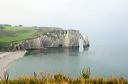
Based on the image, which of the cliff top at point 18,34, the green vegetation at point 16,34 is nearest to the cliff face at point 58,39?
the cliff top at point 18,34

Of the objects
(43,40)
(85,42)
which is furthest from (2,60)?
(85,42)

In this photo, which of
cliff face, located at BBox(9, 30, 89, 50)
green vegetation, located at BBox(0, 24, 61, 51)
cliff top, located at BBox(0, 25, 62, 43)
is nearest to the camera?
green vegetation, located at BBox(0, 24, 61, 51)

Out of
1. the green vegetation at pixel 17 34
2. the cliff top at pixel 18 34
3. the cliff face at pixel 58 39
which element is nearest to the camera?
Answer: the green vegetation at pixel 17 34

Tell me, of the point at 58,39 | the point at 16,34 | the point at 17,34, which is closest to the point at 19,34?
the point at 17,34

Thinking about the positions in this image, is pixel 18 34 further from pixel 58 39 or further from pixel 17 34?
pixel 58 39

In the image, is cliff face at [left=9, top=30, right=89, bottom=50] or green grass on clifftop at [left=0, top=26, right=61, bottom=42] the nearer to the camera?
green grass on clifftop at [left=0, top=26, right=61, bottom=42]

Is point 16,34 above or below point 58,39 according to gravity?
above

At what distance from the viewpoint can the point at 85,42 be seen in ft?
443

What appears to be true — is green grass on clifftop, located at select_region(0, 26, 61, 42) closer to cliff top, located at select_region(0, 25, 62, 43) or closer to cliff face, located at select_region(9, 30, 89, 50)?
cliff top, located at select_region(0, 25, 62, 43)

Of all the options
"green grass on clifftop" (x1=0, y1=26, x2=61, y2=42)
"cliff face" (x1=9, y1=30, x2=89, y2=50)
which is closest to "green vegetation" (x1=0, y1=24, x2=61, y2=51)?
"green grass on clifftop" (x1=0, y1=26, x2=61, y2=42)

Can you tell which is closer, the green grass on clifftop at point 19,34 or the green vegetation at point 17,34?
the green vegetation at point 17,34

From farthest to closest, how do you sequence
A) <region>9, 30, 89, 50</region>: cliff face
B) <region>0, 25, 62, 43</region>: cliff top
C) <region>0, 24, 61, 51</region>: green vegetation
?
<region>9, 30, 89, 50</region>: cliff face → <region>0, 25, 62, 43</region>: cliff top → <region>0, 24, 61, 51</region>: green vegetation

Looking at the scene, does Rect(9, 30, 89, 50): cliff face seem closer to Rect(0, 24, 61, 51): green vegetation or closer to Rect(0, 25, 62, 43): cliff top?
Rect(0, 24, 61, 51): green vegetation

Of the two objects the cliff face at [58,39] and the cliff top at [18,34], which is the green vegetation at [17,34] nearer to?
the cliff top at [18,34]
